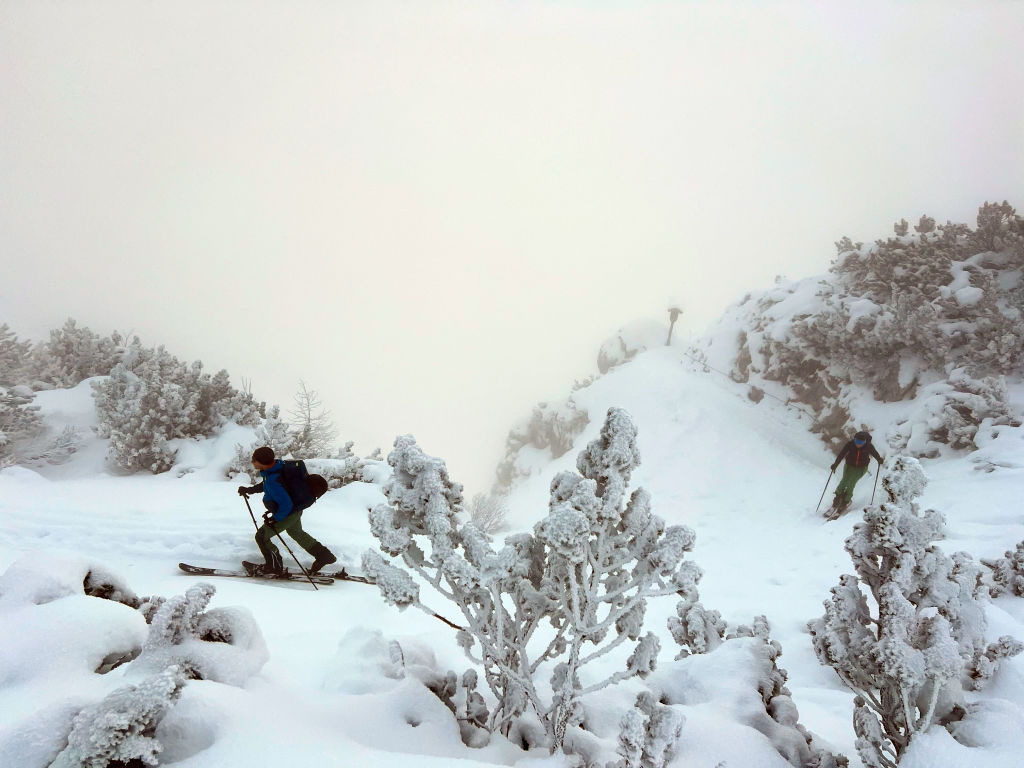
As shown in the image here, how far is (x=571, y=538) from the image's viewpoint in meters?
2.39

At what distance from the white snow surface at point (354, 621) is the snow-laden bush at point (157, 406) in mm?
525

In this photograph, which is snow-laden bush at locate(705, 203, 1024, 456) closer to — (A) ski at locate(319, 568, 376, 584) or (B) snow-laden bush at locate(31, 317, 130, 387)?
(A) ski at locate(319, 568, 376, 584)

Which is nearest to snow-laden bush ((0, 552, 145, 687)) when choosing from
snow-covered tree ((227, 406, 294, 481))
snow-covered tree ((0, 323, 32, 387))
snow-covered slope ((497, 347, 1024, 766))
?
snow-covered slope ((497, 347, 1024, 766))

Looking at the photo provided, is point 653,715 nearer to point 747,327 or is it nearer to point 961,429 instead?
point 961,429

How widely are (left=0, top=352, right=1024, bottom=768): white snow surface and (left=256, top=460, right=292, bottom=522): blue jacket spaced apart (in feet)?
2.92

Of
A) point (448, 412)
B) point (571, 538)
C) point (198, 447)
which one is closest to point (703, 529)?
point (571, 538)

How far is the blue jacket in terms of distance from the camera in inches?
213

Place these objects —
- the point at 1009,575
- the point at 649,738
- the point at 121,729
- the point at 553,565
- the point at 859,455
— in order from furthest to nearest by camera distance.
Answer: the point at 859,455
the point at 1009,575
the point at 553,565
the point at 649,738
the point at 121,729

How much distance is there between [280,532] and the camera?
5.79m

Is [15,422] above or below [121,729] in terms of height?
below

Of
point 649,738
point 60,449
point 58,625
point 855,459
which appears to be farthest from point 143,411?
point 855,459

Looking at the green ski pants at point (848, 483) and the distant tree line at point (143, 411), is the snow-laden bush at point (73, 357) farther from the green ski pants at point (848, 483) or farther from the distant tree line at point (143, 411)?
the green ski pants at point (848, 483)

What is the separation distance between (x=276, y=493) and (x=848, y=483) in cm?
1053

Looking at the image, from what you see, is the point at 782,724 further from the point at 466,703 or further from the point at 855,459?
the point at 855,459
